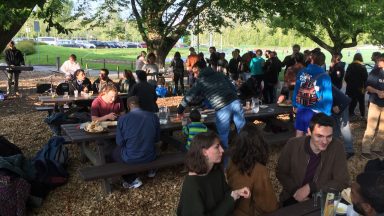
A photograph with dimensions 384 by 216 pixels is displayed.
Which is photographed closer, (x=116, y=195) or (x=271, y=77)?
(x=116, y=195)

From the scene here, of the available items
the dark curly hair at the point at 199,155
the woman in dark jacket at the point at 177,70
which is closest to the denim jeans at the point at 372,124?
the dark curly hair at the point at 199,155

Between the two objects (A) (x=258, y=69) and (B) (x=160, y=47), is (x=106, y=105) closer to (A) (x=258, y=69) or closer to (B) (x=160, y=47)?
(A) (x=258, y=69)

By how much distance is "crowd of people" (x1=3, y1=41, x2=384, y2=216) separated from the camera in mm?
2770

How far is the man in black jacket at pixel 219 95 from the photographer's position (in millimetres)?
5449

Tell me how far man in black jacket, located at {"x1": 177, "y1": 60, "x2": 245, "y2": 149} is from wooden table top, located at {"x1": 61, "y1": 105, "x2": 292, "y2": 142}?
448 mm

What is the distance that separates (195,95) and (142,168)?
135 centimetres

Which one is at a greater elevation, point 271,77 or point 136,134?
point 271,77

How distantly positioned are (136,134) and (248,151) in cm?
211

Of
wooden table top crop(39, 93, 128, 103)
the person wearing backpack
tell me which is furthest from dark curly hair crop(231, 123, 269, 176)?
wooden table top crop(39, 93, 128, 103)

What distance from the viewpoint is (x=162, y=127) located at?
5.72 meters

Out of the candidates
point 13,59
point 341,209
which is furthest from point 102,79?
point 341,209

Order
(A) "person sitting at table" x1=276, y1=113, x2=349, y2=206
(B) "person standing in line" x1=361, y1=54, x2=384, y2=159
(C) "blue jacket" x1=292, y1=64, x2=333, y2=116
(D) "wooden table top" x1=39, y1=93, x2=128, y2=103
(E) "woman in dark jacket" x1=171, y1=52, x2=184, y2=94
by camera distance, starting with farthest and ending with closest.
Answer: (E) "woman in dark jacket" x1=171, y1=52, x2=184, y2=94
(D) "wooden table top" x1=39, y1=93, x2=128, y2=103
(B) "person standing in line" x1=361, y1=54, x2=384, y2=159
(C) "blue jacket" x1=292, y1=64, x2=333, y2=116
(A) "person sitting at table" x1=276, y1=113, x2=349, y2=206

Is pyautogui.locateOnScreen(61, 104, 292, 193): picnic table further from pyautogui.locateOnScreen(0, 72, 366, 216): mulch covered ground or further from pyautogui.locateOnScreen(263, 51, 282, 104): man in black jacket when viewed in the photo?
pyautogui.locateOnScreen(263, 51, 282, 104): man in black jacket

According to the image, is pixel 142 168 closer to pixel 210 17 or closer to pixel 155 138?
pixel 155 138
